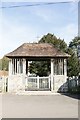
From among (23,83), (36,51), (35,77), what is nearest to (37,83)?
(35,77)

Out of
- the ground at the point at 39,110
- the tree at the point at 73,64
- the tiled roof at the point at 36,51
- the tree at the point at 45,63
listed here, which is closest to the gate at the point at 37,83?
the tiled roof at the point at 36,51

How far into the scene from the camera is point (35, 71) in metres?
49.5

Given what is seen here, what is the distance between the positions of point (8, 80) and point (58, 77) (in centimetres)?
485

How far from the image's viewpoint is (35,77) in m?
28.6

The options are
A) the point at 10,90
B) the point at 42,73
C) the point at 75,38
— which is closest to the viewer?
the point at 10,90

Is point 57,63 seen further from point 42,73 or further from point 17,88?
point 42,73

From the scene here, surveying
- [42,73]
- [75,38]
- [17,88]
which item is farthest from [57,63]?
[75,38]

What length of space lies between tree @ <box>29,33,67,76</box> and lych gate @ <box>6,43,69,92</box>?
1409 cm

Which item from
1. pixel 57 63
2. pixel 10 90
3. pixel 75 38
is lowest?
pixel 10 90

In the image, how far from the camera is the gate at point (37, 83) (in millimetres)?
28516

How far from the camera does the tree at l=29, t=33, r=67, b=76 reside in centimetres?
4649

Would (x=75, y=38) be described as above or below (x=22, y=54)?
above

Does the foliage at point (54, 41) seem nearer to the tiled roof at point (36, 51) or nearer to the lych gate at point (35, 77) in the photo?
the tiled roof at point (36, 51)

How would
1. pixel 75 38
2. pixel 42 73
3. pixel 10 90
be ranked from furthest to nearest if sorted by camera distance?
1. pixel 75 38
2. pixel 42 73
3. pixel 10 90
